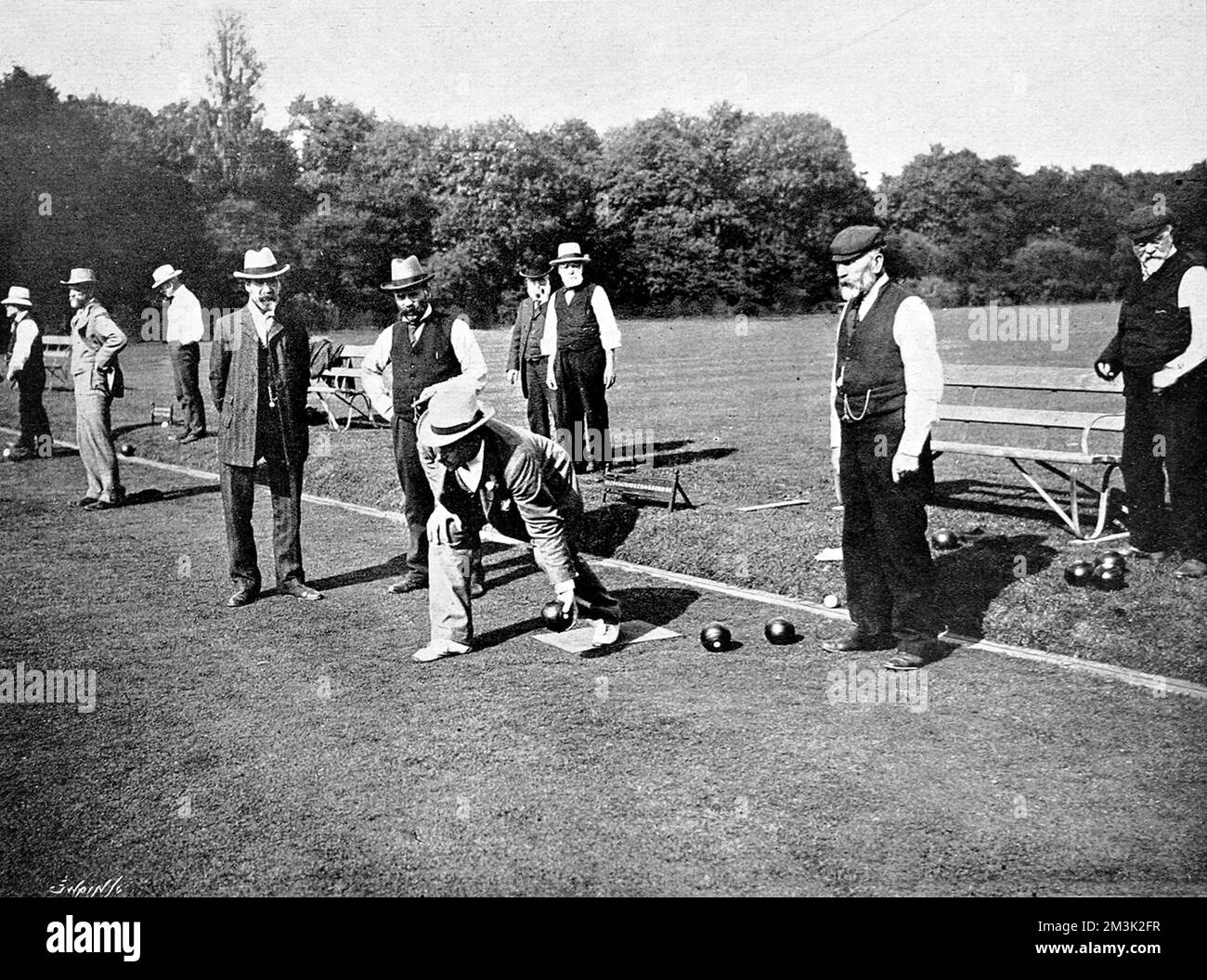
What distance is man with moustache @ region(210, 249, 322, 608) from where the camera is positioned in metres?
8.85

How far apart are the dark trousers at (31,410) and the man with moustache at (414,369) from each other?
32.0ft

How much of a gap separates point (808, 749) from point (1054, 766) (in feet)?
3.80

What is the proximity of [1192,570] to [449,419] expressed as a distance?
516cm

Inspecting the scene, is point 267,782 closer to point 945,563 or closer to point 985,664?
point 985,664

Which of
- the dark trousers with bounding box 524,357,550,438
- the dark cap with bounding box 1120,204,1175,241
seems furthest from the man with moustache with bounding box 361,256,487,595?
the dark cap with bounding box 1120,204,1175,241

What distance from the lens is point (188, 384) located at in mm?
17625

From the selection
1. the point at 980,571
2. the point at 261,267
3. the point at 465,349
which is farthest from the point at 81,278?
the point at 980,571

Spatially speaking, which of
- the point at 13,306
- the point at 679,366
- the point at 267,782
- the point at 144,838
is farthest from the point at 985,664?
the point at 679,366

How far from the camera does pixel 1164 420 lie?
813cm

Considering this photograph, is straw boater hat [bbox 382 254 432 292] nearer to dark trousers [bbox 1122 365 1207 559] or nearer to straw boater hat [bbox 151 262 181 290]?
dark trousers [bbox 1122 365 1207 559]

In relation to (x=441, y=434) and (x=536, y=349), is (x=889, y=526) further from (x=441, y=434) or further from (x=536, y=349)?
(x=536, y=349)
